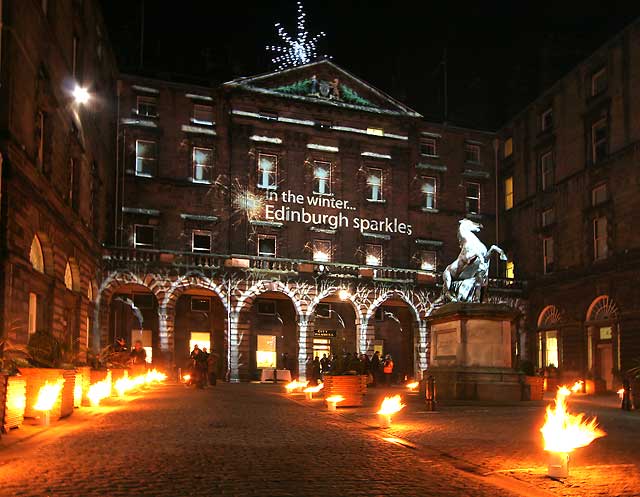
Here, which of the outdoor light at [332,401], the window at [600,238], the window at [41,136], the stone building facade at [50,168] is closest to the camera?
the stone building facade at [50,168]

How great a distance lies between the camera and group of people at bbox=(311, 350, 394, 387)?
20.5 metres

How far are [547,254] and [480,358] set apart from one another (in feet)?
85.1

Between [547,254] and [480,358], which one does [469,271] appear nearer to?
[480,358]

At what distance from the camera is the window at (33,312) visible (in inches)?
855

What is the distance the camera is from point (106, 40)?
3778cm

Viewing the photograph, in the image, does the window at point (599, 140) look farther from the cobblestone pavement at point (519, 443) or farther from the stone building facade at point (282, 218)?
the cobblestone pavement at point (519, 443)

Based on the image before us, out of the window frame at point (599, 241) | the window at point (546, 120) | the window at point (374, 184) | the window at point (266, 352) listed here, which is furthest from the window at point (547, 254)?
the window at point (266, 352)

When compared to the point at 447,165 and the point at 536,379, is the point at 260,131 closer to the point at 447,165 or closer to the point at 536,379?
the point at 447,165

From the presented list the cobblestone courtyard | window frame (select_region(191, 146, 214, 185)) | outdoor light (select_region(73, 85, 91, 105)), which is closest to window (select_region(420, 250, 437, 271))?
window frame (select_region(191, 146, 214, 185))

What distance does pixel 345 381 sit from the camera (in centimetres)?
2038

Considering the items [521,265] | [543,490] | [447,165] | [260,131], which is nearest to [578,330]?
[521,265]

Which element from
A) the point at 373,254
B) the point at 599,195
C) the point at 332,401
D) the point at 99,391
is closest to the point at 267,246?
the point at 373,254

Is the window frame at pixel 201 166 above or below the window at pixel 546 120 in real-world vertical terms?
below

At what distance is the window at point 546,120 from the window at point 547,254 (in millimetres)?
6803
